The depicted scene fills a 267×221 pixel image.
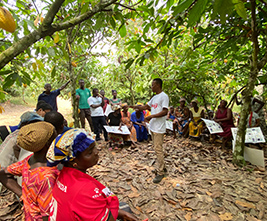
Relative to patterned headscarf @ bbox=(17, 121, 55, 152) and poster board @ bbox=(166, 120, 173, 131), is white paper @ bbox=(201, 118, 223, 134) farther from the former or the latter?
patterned headscarf @ bbox=(17, 121, 55, 152)

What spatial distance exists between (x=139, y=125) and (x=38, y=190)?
176 inches

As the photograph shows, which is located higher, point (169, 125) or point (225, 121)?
point (225, 121)

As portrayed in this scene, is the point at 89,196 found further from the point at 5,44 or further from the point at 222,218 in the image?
the point at 222,218

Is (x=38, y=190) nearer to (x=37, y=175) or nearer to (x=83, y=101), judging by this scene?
(x=37, y=175)

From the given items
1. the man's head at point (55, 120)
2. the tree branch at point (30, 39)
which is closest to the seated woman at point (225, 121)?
the man's head at point (55, 120)

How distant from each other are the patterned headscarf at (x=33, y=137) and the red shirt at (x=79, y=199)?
0.38 m

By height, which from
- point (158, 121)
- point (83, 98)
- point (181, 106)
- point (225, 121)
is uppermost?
point (83, 98)

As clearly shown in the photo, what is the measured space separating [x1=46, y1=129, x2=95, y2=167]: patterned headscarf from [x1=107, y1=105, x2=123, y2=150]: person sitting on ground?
13.0 ft

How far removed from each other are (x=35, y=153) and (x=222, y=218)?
8.15ft

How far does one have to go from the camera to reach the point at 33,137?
132cm

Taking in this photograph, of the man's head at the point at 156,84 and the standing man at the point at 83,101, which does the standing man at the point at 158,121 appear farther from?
the standing man at the point at 83,101

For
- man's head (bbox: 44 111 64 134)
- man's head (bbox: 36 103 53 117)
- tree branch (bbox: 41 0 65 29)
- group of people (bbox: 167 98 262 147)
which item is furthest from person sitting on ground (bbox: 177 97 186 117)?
tree branch (bbox: 41 0 65 29)

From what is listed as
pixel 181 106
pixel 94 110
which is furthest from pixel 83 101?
pixel 181 106

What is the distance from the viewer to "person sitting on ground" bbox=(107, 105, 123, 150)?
5.07 meters
